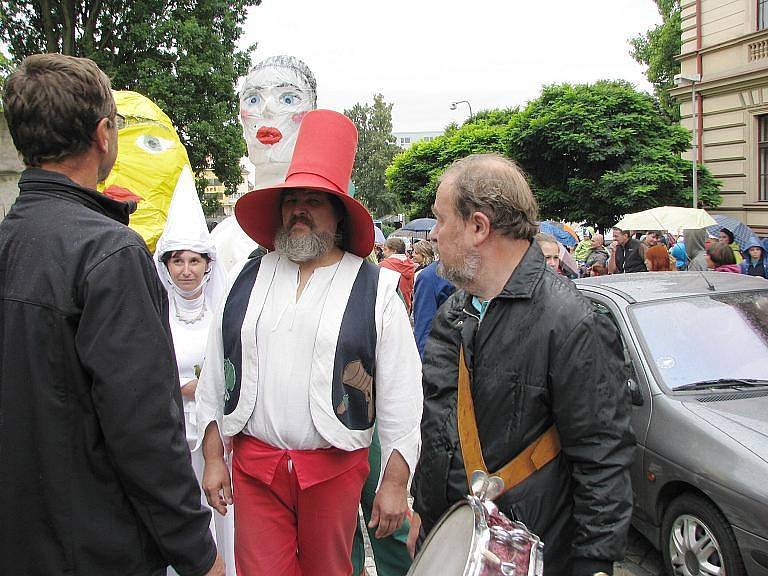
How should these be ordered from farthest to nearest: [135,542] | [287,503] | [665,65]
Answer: [665,65], [287,503], [135,542]

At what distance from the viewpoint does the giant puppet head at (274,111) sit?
179 inches

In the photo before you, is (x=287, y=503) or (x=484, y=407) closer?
(x=484, y=407)

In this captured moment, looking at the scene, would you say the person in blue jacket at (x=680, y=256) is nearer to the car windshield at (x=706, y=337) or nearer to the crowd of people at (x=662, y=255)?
the crowd of people at (x=662, y=255)

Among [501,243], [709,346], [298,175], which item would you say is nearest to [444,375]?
[501,243]

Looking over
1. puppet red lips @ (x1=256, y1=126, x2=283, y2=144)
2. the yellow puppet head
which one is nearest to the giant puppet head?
puppet red lips @ (x1=256, y1=126, x2=283, y2=144)

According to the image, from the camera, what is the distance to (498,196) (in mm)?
2096

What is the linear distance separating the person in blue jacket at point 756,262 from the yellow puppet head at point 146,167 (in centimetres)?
746

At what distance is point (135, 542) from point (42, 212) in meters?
0.89

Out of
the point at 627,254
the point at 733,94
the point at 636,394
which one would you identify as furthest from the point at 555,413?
the point at 733,94

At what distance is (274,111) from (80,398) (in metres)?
3.23

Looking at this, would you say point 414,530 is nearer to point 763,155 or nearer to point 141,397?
point 141,397

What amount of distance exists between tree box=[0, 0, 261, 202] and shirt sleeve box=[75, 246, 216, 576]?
16.8m

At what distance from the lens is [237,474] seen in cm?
269

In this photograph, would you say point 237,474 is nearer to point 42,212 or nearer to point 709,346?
point 42,212
